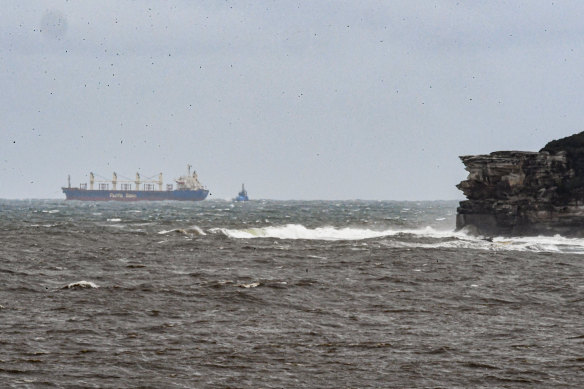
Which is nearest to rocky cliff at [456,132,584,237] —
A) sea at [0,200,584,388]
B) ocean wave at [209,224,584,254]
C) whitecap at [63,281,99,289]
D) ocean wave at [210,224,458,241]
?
ocean wave at [209,224,584,254]

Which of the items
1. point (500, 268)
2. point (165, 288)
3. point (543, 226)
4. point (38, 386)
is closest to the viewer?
point (38, 386)

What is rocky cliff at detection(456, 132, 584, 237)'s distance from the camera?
67438 mm

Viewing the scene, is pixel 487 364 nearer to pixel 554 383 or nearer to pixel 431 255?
pixel 554 383

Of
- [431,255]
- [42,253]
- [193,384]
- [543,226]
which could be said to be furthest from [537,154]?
[193,384]

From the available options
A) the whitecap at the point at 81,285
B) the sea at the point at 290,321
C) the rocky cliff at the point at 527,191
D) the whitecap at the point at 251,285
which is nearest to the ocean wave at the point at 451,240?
the rocky cliff at the point at 527,191

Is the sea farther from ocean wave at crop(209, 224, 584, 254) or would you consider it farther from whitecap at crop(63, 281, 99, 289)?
ocean wave at crop(209, 224, 584, 254)

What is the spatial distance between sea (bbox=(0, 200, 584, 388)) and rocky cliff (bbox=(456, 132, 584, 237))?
19.5 m

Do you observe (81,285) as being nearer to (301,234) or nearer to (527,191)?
(301,234)

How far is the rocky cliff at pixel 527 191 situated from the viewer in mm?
67438

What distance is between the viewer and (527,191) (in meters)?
70.4

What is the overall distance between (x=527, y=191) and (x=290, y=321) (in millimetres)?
50213

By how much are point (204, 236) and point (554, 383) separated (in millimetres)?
52786

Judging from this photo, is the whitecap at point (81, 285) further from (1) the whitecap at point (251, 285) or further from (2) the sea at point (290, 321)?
(1) the whitecap at point (251, 285)

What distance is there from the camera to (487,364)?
19.6 meters
